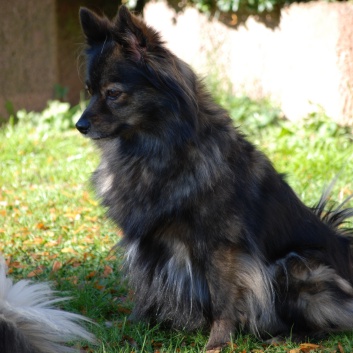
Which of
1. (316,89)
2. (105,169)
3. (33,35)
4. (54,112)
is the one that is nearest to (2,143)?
(54,112)

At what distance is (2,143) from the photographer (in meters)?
8.88

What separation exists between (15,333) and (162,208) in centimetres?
108

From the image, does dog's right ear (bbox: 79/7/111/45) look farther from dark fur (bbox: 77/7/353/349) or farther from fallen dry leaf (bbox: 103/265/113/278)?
fallen dry leaf (bbox: 103/265/113/278)

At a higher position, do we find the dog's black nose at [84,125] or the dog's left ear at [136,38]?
the dog's left ear at [136,38]

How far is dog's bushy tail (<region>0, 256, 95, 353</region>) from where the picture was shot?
328cm

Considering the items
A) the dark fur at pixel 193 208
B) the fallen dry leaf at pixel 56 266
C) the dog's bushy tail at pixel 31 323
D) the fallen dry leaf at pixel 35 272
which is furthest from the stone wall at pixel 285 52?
the dog's bushy tail at pixel 31 323

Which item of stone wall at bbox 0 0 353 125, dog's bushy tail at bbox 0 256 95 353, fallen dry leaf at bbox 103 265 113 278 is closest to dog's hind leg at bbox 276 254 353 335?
dog's bushy tail at bbox 0 256 95 353

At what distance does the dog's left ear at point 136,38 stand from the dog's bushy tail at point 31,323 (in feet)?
4.34

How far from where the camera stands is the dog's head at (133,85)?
381 centimetres

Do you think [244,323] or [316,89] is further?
[316,89]

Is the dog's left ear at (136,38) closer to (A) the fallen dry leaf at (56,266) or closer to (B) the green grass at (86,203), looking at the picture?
(B) the green grass at (86,203)

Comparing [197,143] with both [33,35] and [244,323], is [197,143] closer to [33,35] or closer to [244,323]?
[244,323]

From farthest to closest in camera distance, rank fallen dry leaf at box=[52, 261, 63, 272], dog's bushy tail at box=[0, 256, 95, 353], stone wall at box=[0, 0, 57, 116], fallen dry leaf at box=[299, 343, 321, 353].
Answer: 1. stone wall at box=[0, 0, 57, 116]
2. fallen dry leaf at box=[52, 261, 63, 272]
3. fallen dry leaf at box=[299, 343, 321, 353]
4. dog's bushy tail at box=[0, 256, 95, 353]

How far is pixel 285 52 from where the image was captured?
351 inches
